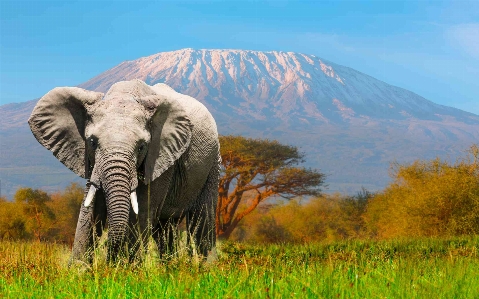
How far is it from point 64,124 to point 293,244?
12.4 m

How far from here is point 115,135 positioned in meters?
9.96

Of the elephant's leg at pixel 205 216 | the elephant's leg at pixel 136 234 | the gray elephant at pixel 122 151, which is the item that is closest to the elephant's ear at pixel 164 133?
the gray elephant at pixel 122 151

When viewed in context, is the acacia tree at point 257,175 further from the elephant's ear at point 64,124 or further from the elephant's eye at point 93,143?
the elephant's eye at point 93,143

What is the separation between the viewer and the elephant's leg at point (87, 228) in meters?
10.4

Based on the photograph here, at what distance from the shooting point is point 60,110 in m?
11.0

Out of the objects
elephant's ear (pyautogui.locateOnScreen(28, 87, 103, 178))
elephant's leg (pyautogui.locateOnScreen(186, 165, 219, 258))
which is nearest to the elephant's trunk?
elephant's ear (pyautogui.locateOnScreen(28, 87, 103, 178))

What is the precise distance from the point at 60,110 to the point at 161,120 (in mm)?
1544

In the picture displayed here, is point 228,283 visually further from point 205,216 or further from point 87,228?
point 205,216

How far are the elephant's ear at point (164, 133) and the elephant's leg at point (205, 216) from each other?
1.87 meters

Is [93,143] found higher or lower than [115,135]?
lower

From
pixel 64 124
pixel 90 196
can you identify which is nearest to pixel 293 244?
pixel 64 124

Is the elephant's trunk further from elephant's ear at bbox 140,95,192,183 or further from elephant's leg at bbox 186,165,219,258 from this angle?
elephant's leg at bbox 186,165,219,258

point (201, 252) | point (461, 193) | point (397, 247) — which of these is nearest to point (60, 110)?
point (201, 252)

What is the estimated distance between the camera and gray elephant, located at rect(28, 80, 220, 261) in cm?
998
